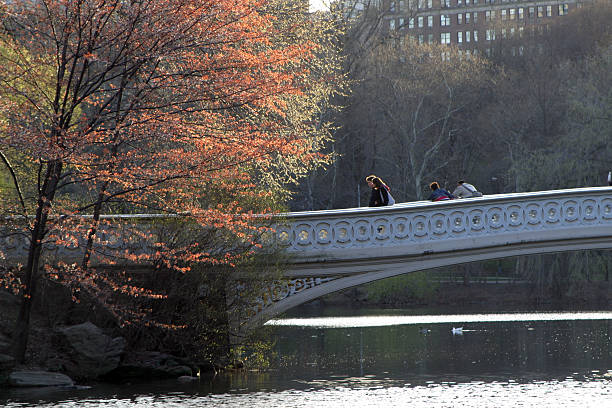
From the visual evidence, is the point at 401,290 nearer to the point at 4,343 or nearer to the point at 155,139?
the point at 4,343

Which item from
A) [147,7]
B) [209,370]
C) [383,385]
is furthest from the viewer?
[209,370]

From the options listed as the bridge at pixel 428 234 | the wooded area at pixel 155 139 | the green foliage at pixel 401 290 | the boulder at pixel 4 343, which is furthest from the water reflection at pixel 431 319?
the boulder at pixel 4 343

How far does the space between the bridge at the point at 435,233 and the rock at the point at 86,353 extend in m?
2.46

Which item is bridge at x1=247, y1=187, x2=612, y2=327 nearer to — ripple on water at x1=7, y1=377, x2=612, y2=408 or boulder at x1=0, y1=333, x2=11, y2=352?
ripple on water at x1=7, y1=377, x2=612, y2=408

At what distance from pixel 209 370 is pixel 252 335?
891 millimetres

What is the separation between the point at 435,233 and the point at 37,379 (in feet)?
22.2

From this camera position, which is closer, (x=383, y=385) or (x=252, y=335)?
(x=383, y=385)

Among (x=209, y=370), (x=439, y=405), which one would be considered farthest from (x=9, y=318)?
(x=439, y=405)

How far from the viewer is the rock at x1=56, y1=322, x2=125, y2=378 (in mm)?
15969

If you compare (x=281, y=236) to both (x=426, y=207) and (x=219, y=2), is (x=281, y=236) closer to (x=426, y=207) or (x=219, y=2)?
(x=426, y=207)

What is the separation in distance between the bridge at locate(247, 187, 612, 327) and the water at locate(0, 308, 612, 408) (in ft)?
5.00

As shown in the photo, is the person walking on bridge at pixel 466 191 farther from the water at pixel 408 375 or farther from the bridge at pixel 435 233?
the water at pixel 408 375

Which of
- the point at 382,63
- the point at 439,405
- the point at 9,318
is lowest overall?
the point at 439,405

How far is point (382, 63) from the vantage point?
145 ft
